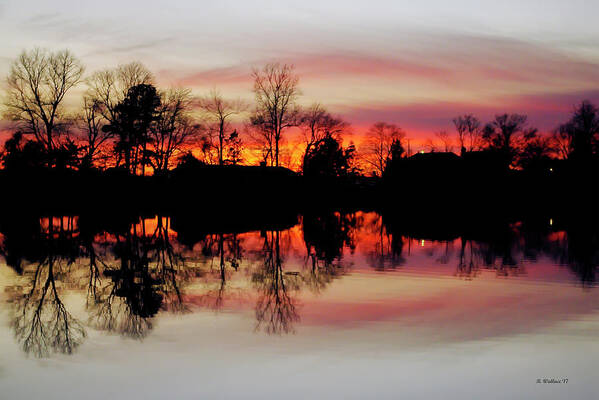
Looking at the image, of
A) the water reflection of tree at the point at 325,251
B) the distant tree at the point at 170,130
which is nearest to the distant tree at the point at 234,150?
the distant tree at the point at 170,130

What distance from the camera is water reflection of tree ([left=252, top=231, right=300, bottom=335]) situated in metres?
10.5

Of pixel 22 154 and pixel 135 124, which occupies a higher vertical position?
pixel 135 124

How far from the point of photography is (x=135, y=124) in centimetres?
7050

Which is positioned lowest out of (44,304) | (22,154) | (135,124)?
(44,304)

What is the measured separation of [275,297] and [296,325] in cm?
255

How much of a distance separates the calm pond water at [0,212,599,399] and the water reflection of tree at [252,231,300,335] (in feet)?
0.18

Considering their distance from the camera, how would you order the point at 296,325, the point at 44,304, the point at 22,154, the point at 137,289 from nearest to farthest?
the point at 296,325 → the point at 44,304 → the point at 137,289 → the point at 22,154

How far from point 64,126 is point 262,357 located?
60897 millimetres

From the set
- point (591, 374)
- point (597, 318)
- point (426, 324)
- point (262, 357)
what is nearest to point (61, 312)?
point (262, 357)

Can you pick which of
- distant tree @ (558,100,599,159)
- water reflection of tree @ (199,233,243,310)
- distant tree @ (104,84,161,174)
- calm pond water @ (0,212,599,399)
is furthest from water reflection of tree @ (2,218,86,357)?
distant tree @ (558,100,599,159)

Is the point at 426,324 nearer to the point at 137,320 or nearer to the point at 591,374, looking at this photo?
the point at 591,374

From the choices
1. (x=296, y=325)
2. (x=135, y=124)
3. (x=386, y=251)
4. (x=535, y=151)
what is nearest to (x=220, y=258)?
(x=386, y=251)

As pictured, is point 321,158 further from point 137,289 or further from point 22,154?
point 137,289

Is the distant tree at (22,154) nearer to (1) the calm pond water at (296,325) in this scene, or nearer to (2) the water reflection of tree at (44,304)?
(2) the water reflection of tree at (44,304)
